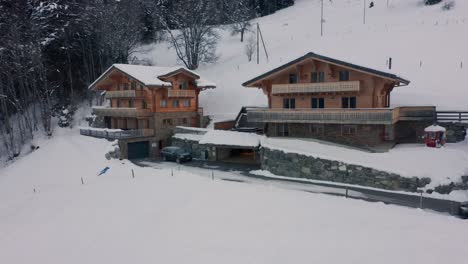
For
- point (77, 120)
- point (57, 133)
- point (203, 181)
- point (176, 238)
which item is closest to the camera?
point (176, 238)

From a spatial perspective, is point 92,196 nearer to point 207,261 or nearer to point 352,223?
point 207,261

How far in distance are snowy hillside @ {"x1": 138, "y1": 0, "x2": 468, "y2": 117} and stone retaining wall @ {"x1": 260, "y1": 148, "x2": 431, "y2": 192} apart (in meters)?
9.75

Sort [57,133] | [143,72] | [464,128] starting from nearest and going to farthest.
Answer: [464,128]
[143,72]
[57,133]

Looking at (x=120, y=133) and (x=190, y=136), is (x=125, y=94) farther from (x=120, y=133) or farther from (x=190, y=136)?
(x=190, y=136)

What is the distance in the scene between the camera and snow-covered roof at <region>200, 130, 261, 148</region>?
31087 millimetres

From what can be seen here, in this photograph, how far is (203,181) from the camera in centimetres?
2322

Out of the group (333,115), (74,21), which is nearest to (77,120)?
(74,21)

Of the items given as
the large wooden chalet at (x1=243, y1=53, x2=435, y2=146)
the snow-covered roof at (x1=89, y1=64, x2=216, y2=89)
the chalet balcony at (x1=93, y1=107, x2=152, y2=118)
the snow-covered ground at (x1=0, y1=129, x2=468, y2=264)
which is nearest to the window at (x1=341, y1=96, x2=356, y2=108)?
the large wooden chalet at (x1=243, y1=53, x2=435, y2=146)

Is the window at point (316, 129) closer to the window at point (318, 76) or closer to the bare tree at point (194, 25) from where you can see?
the window at point (318, 76)

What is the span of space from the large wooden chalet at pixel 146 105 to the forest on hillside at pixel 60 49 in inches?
341

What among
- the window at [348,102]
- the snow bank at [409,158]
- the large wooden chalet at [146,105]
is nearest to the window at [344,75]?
the window at [348,102]

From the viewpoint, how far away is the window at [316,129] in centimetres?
2971

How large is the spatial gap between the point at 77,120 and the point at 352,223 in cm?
4010

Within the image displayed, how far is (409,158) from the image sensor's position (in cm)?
2297
